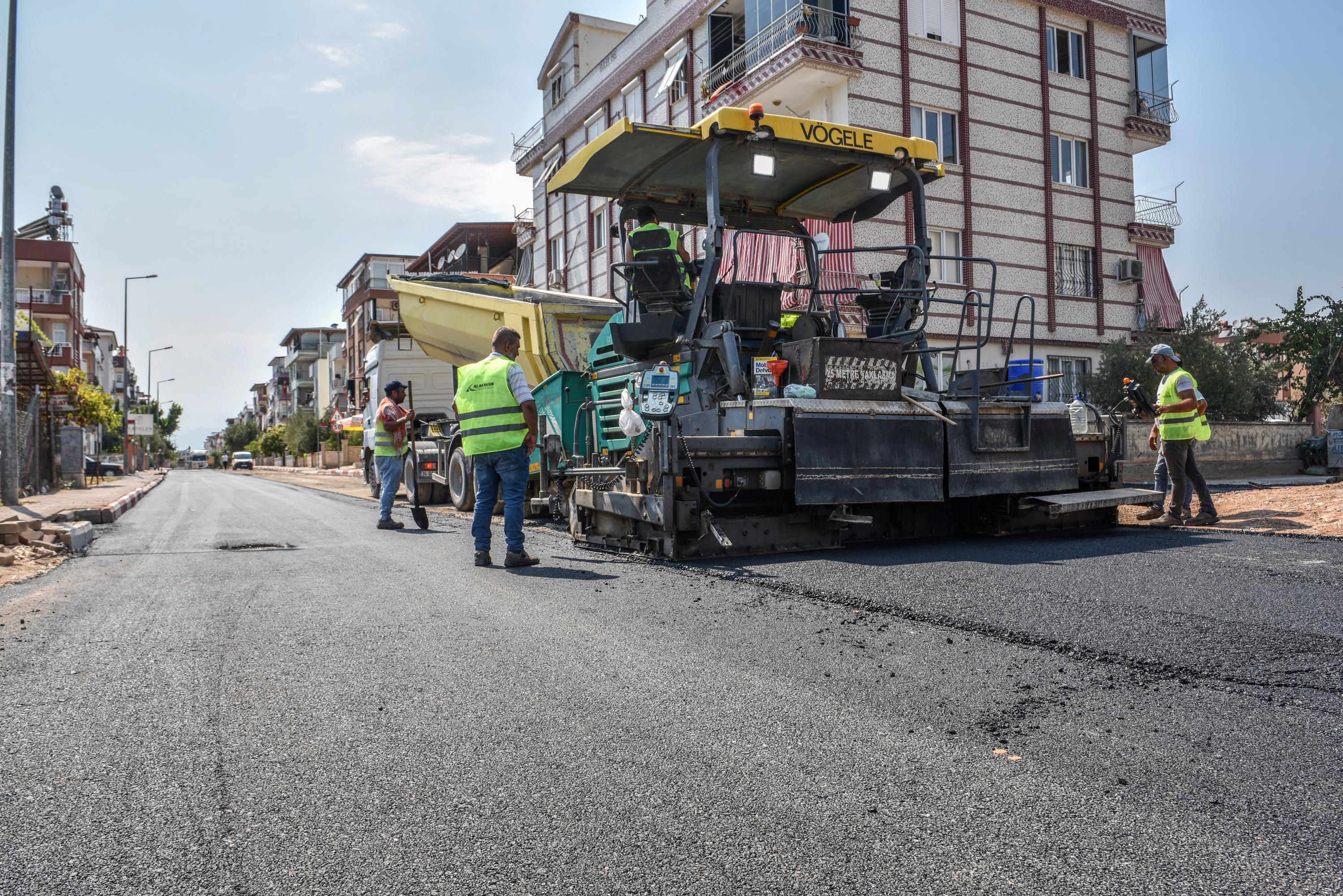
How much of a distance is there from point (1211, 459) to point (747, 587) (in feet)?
47.6

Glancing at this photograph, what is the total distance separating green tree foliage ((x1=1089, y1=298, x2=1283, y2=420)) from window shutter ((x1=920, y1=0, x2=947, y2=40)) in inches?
308

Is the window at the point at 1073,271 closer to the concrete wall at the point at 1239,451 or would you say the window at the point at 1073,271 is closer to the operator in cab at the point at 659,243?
the concrete wall at the point at 1239,451

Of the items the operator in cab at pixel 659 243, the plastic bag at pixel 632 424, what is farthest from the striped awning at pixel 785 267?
the plastic bag at pixel 632 424

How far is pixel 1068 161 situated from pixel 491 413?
20.3m

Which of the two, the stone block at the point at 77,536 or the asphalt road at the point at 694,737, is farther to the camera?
the stone block at the point at 77,536

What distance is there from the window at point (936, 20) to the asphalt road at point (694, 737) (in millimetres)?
17686

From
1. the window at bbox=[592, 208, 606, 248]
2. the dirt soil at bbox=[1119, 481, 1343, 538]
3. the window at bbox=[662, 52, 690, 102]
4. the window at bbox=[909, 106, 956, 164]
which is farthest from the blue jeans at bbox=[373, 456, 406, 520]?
the window at bbox=[592, 208, 606, 248]

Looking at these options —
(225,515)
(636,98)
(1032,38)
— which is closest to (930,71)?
(1032,38)

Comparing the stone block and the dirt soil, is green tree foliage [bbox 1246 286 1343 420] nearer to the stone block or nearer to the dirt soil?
the dirt soil

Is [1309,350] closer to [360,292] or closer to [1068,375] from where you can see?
[1068,375]

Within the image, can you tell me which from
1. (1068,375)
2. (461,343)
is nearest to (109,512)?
(461,343)

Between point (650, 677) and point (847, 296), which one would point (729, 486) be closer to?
point (847, 296)

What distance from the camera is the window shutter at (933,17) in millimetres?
20250

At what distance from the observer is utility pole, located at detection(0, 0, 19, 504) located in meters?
13.7
